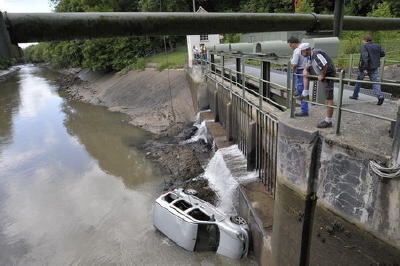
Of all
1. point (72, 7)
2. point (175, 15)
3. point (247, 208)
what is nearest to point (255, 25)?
point (175, 15)

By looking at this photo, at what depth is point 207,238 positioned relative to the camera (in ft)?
27.6

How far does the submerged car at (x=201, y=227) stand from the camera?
311 inches

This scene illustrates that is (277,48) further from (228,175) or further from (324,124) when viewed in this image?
(324,124)

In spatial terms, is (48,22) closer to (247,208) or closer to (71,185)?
(247,208)

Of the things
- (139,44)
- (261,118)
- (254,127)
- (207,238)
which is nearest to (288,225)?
(207,238)

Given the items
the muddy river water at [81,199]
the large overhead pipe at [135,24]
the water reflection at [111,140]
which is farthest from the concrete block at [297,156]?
the water reflection at [111,140]

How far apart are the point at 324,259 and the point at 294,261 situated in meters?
0.81

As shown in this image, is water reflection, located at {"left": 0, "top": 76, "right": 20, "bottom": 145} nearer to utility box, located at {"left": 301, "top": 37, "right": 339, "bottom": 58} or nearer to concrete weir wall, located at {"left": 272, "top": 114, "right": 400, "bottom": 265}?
concrete weir wall, located at {"left": 272, "top": 114, "right": 400, "bottom": 265}

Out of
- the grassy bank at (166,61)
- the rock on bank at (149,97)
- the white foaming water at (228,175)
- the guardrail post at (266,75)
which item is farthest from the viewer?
the grassy bank at (166,61)

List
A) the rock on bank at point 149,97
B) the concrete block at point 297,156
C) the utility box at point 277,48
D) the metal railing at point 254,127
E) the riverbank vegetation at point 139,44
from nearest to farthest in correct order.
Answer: the concrete block at point 297,156
the metal railing at point 254,127
the utility box at point 277,48
the rock on bank at point 149,97
the riverbank vegetation at point 139,44

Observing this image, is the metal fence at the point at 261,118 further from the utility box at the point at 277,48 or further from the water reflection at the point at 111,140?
the water reflection at the point at 111,140

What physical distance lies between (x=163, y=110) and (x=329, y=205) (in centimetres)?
1922

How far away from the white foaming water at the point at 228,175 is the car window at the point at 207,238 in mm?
1287

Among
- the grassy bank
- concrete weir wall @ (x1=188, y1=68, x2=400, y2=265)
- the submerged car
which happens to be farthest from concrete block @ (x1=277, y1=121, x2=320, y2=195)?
the grassy bank
